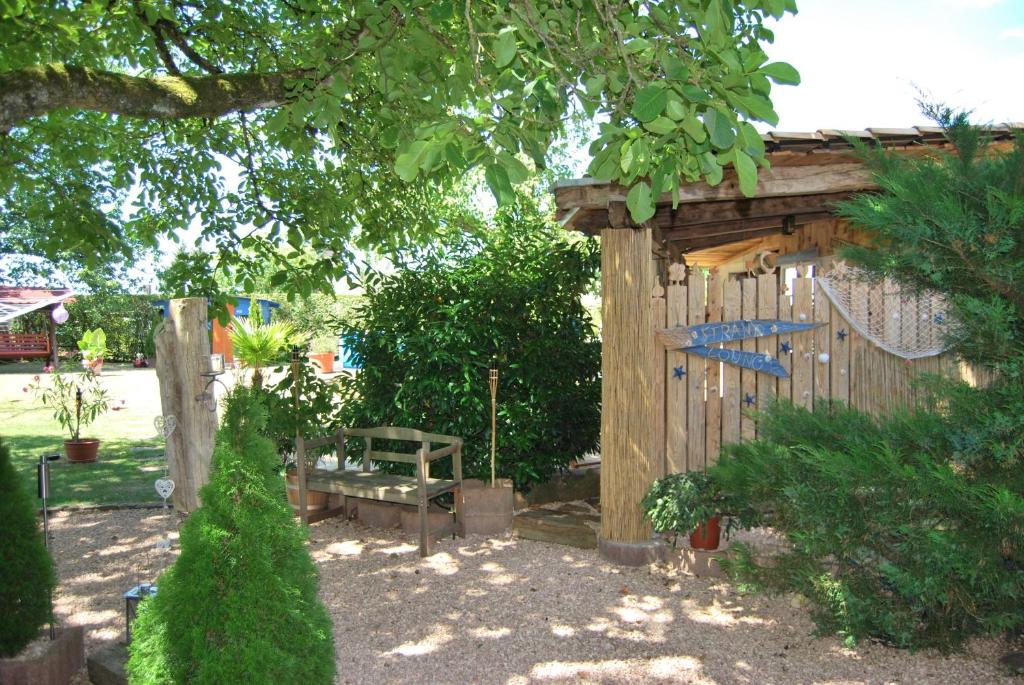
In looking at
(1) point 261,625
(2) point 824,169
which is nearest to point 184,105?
(1) point 261,625

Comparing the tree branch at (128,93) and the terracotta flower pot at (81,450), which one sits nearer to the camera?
the tree branch at (128,93)

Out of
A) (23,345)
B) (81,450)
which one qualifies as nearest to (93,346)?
(81,450)

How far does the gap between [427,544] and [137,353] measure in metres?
29.0

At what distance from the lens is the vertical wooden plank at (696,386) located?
556 centimetres

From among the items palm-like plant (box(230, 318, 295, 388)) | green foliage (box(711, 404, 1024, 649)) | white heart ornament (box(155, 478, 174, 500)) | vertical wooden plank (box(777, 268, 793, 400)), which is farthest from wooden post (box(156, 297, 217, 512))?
vertical wooden plank (box(777, 268, 793, 400))

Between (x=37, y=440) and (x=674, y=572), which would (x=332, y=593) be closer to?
(x=674, y=572)

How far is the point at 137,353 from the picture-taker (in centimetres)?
3130

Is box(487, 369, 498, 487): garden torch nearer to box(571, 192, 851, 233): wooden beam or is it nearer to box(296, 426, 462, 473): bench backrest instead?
box(296, 426, 462, 473): bench backrest

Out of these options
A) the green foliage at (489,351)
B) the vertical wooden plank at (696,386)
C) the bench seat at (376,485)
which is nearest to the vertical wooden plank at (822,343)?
the vertical wooden plank at (696,386)

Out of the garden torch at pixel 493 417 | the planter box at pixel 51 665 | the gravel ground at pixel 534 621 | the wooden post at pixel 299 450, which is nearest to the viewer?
the planter box at pixel 51 665

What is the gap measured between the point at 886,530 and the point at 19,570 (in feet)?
12.7

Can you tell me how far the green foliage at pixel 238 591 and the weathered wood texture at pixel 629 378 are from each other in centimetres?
333

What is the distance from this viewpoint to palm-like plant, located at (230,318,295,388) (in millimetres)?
7426

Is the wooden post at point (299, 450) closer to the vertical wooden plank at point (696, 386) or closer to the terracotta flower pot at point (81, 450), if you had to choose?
the vertical wooden plank at point (696, 386)
